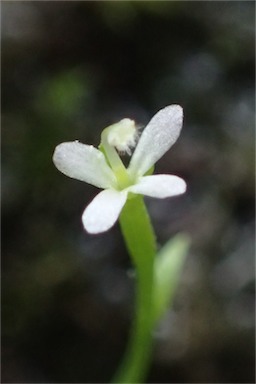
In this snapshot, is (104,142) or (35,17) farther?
(35,17)

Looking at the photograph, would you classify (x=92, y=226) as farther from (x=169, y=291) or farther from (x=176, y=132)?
(x=169, y=291)

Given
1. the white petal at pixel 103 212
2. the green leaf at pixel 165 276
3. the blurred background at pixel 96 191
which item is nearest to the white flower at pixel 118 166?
the white petal at pixel 103 212

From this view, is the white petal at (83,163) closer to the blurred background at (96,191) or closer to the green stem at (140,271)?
the green stem at (140,271)

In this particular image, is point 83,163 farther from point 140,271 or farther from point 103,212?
point 140,271

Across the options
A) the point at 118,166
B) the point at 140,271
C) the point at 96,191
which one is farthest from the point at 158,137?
the point at 96,191

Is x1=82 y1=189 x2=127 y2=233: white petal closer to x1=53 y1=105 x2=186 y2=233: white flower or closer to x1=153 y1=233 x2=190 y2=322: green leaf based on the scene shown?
x1=53 y1=105 x2=186 y2=233: white flower

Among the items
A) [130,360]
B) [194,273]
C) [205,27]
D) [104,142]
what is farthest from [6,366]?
[205,27]
